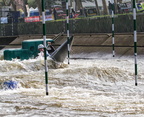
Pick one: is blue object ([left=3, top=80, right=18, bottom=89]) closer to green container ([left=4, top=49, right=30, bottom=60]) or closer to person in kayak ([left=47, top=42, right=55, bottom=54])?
person in kayak ([left=47, top=42, right=55, bottom=54])

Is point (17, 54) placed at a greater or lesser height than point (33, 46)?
lesser

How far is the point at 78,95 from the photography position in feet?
35.7

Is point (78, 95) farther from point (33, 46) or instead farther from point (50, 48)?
point (33, 46)

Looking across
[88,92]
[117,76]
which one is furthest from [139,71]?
[88,92]

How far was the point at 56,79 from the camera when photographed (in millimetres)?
14352

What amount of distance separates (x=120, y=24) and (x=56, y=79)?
13629mm

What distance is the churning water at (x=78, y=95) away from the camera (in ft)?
29.4

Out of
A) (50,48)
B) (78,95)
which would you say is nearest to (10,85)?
(78,95)

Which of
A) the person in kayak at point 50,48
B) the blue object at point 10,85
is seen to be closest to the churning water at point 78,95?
the blue object at point 10,85

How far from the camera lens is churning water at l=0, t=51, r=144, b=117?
8961mm

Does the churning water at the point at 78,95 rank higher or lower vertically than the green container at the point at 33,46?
lower

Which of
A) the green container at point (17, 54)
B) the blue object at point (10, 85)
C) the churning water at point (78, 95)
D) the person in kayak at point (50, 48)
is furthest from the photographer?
the green container at point (17, 54)

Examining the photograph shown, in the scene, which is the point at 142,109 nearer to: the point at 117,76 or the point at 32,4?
the point at 117,76

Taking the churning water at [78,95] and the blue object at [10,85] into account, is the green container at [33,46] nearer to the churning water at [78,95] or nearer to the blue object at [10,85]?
the churning water at [78,95]
